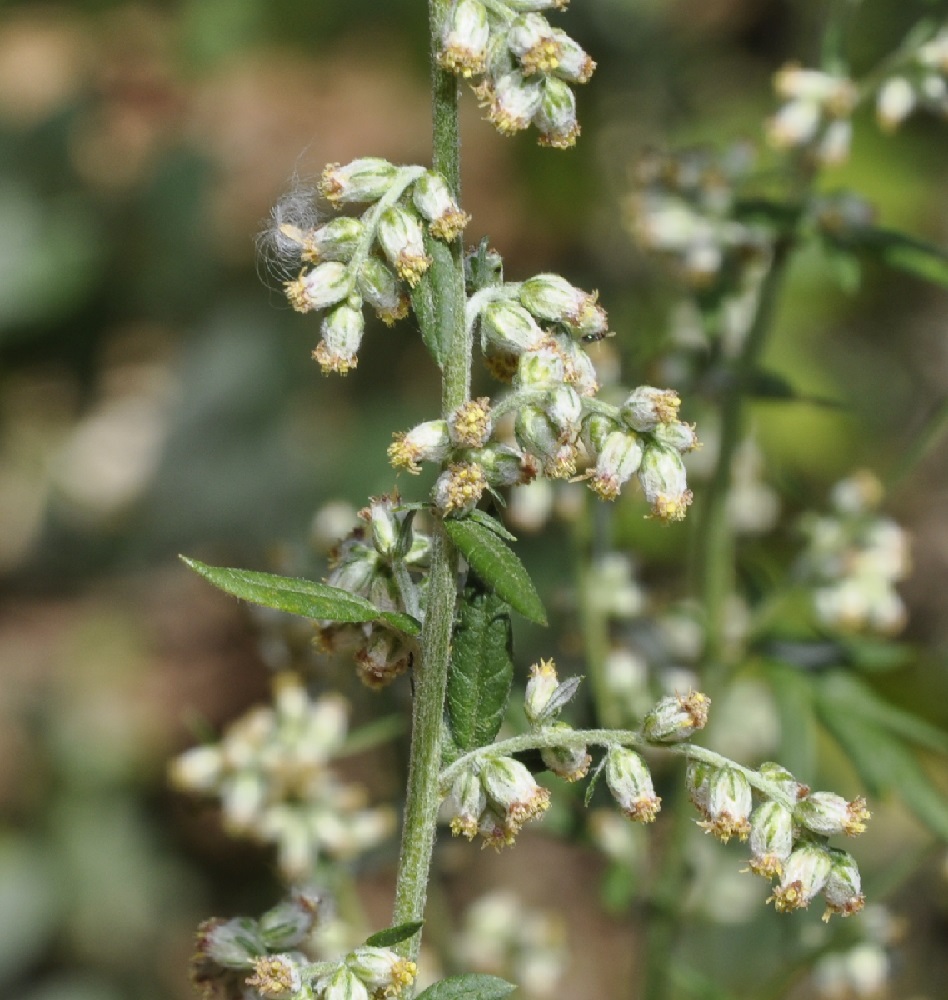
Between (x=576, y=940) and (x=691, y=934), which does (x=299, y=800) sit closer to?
(x=691, y=934)

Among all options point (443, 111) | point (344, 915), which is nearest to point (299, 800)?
point (344, 915)

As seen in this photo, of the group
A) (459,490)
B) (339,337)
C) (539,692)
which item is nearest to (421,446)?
(459,490)

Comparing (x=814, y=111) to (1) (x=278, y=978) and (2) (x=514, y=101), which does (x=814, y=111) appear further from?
(1) (x=278, y=978)

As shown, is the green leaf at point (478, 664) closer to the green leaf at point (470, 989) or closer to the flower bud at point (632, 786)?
the flower bud at point (632, 786)

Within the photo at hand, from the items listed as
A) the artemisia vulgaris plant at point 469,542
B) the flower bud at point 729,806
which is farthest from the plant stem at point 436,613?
the flower bud at point 729,806

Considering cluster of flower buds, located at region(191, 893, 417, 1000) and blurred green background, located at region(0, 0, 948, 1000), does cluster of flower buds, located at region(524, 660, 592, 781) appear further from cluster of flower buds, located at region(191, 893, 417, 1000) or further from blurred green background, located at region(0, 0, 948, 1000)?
blurred green background, located at region(0, 0, 948, 1000)
